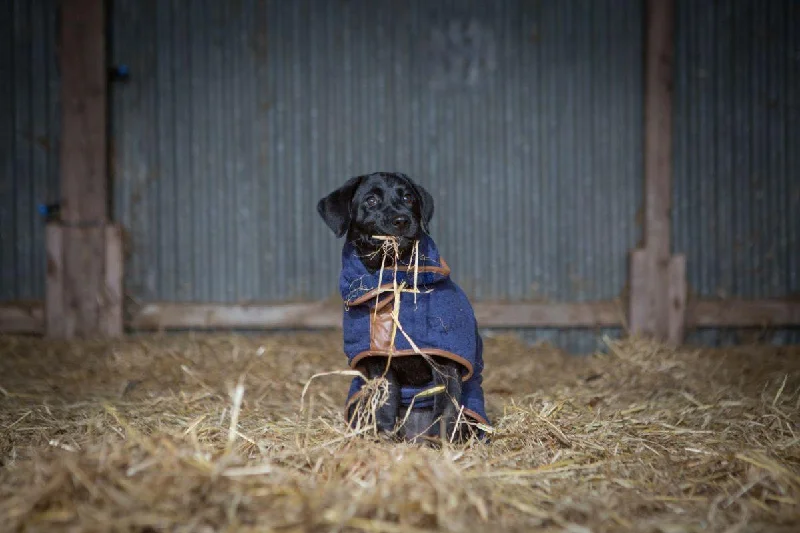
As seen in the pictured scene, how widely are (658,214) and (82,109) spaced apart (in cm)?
446

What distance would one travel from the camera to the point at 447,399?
2910 millimetres

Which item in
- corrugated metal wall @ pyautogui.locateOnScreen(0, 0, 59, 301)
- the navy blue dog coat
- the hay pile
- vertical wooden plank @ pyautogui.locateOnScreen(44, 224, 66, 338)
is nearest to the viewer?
the hay pile

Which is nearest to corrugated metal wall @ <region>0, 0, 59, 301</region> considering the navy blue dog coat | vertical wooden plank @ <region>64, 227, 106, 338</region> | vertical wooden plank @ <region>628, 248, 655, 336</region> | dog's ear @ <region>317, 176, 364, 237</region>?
vertical wooden plank @ <region>64, 227, 106, 338</region>

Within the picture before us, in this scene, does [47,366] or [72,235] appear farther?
[72,235]

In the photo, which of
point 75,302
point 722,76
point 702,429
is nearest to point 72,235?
point 75,302

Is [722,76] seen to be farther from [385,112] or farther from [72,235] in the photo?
[72,235]

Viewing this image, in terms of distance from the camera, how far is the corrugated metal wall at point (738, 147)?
19.9ft

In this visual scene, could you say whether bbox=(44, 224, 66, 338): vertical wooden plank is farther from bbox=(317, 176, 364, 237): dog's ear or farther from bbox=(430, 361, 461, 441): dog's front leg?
bbox=(430, 361, 461, 441): dog's front leg

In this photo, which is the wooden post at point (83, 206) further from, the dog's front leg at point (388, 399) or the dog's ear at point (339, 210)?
the dog's front leg at point (388, 399)

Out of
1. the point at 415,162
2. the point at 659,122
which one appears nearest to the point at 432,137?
the point at 415,162

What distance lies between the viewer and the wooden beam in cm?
574

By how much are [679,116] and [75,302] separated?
488cm

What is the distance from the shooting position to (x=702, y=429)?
3312mm

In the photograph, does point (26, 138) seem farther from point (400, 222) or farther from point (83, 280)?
point (400, 222)
